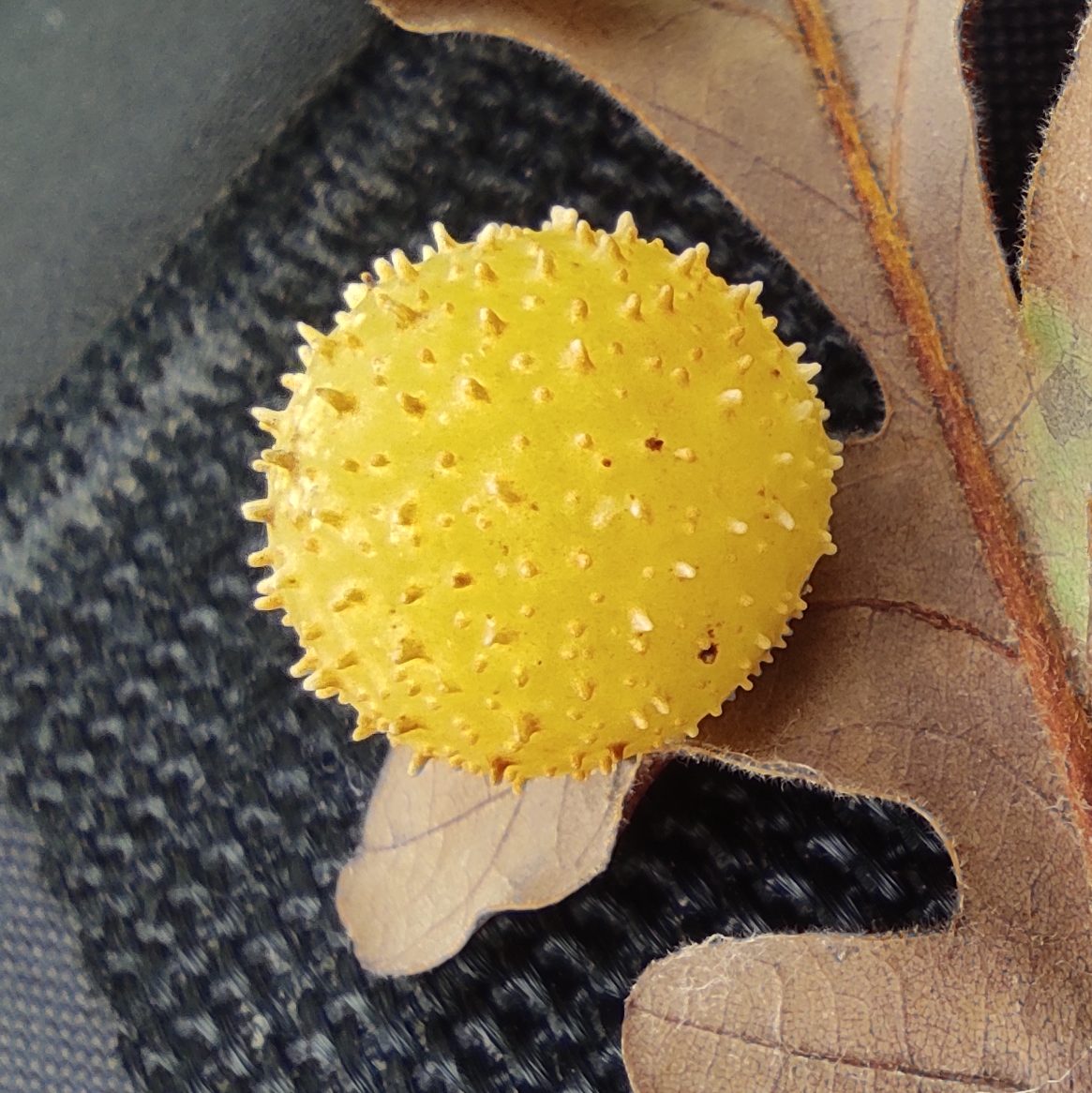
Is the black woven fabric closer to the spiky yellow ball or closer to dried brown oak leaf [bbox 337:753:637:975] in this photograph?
dried brown oak leaf [bbox 337:753:637:975]

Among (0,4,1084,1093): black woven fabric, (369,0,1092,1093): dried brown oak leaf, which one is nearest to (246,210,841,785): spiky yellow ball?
(369,0,1092,1093): dried brown oak leaf

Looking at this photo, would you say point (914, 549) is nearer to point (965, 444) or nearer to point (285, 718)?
point (965, 444)

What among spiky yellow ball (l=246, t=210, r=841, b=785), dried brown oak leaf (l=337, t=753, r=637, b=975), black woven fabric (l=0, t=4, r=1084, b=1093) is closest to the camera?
spiky yellow ball (l=246, t=210, r=841, b=785)

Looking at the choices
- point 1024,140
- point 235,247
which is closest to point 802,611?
point 1024,140

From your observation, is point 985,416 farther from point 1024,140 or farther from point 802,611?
point 1024,140

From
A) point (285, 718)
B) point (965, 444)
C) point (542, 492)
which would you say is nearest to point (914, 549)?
point (965, 444)

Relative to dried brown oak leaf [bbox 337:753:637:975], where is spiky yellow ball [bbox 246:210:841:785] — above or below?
above
